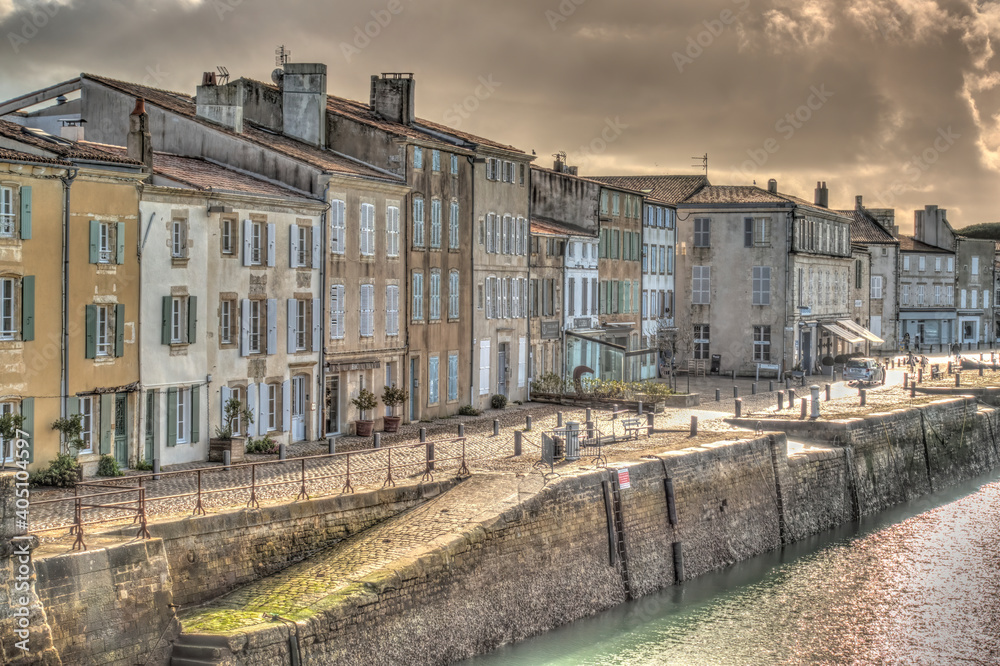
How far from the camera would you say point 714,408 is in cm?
4947

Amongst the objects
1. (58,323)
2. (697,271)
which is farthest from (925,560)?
(697,271)

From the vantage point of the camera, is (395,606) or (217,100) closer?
(395,606)

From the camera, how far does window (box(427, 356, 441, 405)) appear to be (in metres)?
42.5

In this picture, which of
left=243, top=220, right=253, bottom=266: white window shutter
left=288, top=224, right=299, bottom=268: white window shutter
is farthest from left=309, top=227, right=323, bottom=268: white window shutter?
left=243, top=220, right=253, bottom=266: white window shutter

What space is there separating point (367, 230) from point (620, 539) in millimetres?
13747

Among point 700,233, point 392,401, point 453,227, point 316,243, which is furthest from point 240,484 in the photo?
point 700,233

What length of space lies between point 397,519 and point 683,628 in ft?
22.0

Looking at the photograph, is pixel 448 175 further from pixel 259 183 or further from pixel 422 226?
pixel 259 183

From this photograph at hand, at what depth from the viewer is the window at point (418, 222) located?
1636 inches

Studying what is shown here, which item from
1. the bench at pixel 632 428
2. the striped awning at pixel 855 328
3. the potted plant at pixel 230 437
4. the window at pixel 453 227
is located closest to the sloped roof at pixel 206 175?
the potted plant at pixel 230 437

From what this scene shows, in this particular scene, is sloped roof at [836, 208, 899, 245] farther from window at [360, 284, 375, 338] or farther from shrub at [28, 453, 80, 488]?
shrub at [28, 453, 80, 488]

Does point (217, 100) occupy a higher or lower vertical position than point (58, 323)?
higher

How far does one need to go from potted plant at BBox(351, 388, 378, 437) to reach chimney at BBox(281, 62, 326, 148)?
890 cm

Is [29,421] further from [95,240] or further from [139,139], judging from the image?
[139,139]
